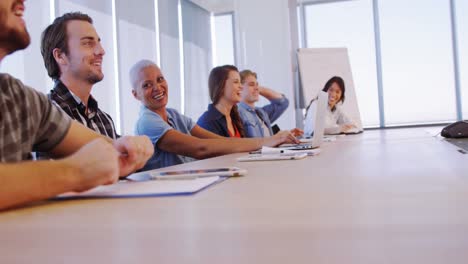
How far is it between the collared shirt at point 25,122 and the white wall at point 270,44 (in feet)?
14.8

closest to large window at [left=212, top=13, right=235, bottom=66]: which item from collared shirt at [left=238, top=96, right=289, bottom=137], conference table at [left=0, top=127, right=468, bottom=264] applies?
collared shirt at [left=238, top=96, right=289, bottom=137]

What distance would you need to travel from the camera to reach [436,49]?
7137mm

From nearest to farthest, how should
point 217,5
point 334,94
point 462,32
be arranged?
point 334,94
point 462,32
point 217,5

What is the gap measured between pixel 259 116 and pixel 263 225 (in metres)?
3.98

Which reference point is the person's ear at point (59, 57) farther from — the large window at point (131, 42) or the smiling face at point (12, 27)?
the large window at point (131, 42)

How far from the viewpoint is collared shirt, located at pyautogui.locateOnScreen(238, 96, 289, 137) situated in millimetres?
4062

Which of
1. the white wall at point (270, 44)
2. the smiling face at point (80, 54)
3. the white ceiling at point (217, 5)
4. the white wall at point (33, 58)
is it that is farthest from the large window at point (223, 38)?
the smiling face at point (80, 54)

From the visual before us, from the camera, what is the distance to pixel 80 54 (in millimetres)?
2389

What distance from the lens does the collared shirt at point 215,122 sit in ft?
11.3

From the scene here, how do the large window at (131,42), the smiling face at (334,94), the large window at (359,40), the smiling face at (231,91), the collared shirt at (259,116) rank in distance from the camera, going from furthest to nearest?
the large window at (359,40)
the smiling face at (334,94)
the large window at (131,42)
the collared shirt at (259,116)
the smiling face at (231,91)

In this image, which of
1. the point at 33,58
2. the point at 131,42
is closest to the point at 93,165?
the point at 33,58

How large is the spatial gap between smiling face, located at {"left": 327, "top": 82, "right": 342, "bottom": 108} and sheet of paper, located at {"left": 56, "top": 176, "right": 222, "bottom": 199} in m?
4.39

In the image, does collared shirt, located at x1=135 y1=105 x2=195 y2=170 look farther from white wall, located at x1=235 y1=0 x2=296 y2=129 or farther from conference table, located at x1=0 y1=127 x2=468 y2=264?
white wall, located at x1=235 y1=0 x2=296 y2=129

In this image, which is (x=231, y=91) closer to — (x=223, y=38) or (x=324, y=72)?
(x=324, y=72)
